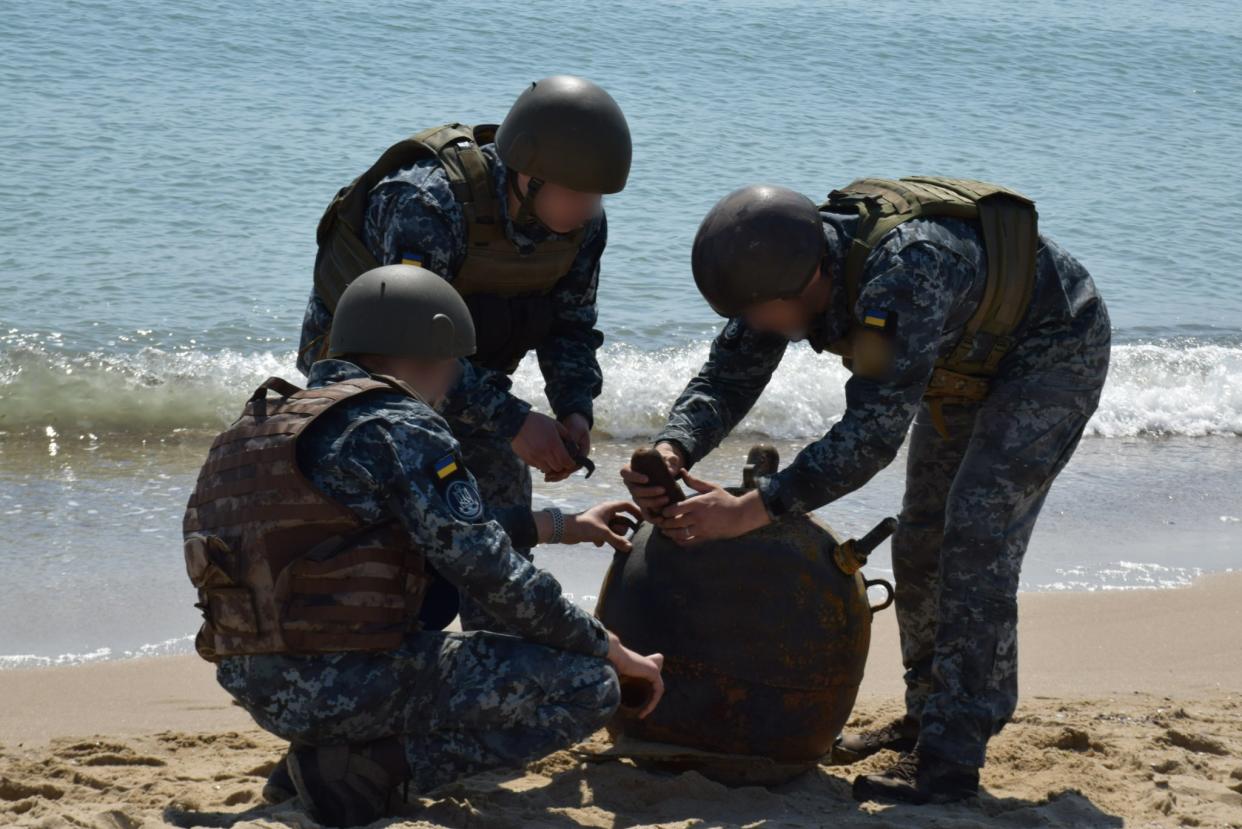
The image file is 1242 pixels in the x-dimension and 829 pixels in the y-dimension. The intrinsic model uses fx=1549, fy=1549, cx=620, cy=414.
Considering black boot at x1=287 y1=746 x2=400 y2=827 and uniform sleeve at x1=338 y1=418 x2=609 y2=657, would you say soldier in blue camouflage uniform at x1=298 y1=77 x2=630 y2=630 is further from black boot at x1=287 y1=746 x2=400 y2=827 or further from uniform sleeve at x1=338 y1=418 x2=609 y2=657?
black boot at x1=287 y1=746 x2=400 y2=827

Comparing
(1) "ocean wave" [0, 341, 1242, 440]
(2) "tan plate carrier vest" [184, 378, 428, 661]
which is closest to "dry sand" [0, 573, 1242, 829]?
(2) "tan plate carrier vest" [184, 378, 428, 661]

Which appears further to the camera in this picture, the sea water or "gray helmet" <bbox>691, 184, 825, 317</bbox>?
the sea water

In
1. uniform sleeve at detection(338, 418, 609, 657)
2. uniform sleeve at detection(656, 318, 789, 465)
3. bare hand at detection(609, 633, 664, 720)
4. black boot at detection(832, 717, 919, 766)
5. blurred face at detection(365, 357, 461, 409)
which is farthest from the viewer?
black boot at detection(832, 717, 919, 766)

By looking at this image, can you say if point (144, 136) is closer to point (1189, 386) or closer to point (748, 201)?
point (1189, 386)

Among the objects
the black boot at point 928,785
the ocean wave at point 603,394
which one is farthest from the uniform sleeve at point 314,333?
the ocean wave at point 603,394

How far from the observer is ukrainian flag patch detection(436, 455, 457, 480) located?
393 centimetres

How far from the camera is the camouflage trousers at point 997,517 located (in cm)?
480

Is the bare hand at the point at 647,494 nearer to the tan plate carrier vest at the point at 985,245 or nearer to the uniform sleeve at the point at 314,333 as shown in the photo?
the tan plate carrier vest at the point at 985,245

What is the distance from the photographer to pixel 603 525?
4.77 m

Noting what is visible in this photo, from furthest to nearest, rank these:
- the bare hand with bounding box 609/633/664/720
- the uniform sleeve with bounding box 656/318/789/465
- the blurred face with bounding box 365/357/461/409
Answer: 1. the uniform sleeve with bounding box 656/318/789/465
2. the bare hand with bounding box 609/633/664/720
3. the blurred face with bounding box 365/357/461/409

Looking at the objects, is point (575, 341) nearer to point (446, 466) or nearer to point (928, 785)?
point (446, 466)

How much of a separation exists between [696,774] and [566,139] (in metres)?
1.99

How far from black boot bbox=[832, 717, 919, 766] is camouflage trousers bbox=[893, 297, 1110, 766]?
369 mm

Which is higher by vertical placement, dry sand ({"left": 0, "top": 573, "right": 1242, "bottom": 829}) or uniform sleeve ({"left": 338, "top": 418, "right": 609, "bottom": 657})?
uniform sleeve ({"left": 338, "top": 418, "right": 609, "bottom": 657})
